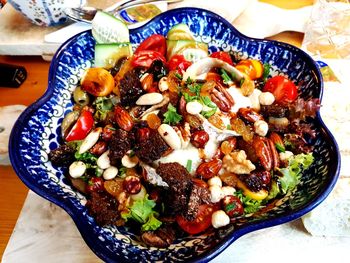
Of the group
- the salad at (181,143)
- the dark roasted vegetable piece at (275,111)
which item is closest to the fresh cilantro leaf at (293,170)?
the salad at (181,143)

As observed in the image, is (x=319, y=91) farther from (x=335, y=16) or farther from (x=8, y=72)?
(x=8, y=72)

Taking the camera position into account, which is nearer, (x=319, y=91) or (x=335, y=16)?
(x=319, y=91)

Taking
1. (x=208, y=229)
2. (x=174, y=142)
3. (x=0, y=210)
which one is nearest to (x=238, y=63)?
(x=174, y=142)

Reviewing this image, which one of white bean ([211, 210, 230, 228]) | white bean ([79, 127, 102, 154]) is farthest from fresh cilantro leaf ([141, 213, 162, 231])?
white bean ([79, 127, 102, 154])

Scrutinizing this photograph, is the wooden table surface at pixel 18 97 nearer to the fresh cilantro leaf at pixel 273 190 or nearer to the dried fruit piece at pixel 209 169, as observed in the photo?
the dried fruit piece at pixel 209 169

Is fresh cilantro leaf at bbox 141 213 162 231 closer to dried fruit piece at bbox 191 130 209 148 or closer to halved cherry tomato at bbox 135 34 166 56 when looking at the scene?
dried fruit piece at bbox 191 130 209 148

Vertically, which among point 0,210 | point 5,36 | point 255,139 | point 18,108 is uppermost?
point 255,139

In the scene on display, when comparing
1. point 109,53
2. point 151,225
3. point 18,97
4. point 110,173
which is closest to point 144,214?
point 151,225
